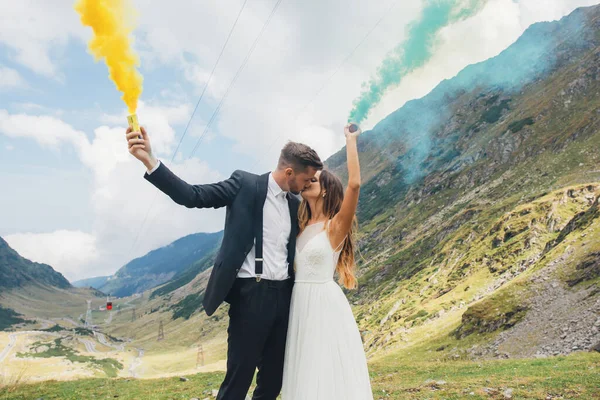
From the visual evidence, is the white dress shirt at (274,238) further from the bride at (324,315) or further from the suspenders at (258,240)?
the bride at (324,315)

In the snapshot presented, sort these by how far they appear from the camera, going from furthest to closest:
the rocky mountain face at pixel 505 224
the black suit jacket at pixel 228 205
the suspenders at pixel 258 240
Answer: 1. the rocky mountain face at pixel 505 224
2. the suspenders at pixel 258 240
3. the black suit jacket at pixel 228 205

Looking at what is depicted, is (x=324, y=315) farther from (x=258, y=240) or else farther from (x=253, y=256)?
(x=258, y=240)

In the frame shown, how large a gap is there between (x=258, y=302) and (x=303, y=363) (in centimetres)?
117

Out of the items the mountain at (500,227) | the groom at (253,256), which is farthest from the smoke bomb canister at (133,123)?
the mountain at (500,227)

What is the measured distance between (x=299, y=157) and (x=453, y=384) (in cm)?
1183

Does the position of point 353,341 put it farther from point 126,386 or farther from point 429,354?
point 429,354

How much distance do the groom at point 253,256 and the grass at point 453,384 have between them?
8.68m

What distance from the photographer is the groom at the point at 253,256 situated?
538 centimetres

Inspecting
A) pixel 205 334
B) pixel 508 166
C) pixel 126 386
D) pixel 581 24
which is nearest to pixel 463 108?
pixel 581 24

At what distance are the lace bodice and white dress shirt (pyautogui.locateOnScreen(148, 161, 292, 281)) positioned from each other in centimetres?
25

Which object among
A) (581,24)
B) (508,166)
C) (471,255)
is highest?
(581,24)

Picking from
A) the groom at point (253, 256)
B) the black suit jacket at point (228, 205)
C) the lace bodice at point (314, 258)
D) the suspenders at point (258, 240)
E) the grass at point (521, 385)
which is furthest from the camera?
the grass at point (521, 385)

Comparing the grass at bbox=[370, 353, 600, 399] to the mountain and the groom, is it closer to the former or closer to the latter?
the mountain

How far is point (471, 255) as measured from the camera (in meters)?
63.2
